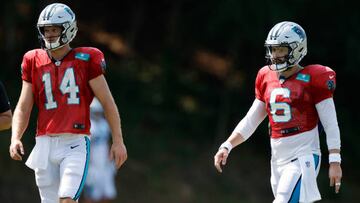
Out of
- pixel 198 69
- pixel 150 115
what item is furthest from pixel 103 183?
pixel 198 69

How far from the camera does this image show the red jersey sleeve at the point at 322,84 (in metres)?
7.33

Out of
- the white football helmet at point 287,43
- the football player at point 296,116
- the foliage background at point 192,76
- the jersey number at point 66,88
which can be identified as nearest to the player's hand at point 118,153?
the jersey number at point 66,88

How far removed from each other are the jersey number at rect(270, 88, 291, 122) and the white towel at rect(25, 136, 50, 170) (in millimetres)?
1907

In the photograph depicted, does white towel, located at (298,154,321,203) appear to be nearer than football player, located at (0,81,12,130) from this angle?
No

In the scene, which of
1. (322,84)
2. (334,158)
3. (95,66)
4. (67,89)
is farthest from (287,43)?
(67,89)

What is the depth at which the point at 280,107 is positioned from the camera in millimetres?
7504

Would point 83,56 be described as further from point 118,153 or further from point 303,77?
point 303,77

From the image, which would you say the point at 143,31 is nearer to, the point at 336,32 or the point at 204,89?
the point at 204,89

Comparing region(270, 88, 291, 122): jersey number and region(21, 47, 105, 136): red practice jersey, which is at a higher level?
region(21, 47, 105, 136): red practice jersey

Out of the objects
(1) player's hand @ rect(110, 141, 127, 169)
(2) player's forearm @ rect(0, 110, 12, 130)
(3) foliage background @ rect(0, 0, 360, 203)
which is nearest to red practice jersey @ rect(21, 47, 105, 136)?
(1) player's hand @ rect(110, 141, 127, 169)

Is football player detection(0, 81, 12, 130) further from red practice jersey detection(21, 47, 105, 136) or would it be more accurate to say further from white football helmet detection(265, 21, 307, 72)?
white football helmet detection(265, 21, 307, 72)

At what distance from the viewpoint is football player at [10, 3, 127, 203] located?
7.37m

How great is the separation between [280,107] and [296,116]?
0.16 metres

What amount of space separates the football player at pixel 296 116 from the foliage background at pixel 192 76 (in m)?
6.66
